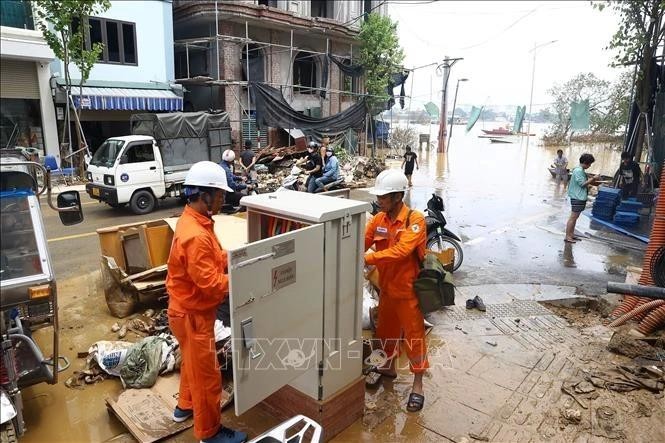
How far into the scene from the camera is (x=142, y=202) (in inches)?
415

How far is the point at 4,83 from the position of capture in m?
14.2

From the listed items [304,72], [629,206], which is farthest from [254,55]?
Answer: [629,206]

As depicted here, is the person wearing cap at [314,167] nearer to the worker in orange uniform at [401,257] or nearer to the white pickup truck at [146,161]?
the white pickup truck at [146,161]

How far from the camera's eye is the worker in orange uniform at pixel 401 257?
10.8ft

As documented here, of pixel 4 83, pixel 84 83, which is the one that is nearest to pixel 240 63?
pixel 84 83

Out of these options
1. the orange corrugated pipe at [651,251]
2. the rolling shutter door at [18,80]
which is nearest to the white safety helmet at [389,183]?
the orange corrugated pipe at [651,251]

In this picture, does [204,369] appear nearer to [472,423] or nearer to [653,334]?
[472,423]

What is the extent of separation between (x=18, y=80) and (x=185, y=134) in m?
6.86

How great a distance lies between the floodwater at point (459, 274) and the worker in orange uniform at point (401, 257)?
0.45 metres

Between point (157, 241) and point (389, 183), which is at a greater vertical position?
point (389, 183)

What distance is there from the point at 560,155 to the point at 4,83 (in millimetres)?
20342

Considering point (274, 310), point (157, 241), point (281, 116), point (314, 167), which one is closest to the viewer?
point (274, 310)

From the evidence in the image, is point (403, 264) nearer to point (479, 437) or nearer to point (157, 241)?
point (479, 437)

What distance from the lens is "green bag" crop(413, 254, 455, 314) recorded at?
11.2 feet
